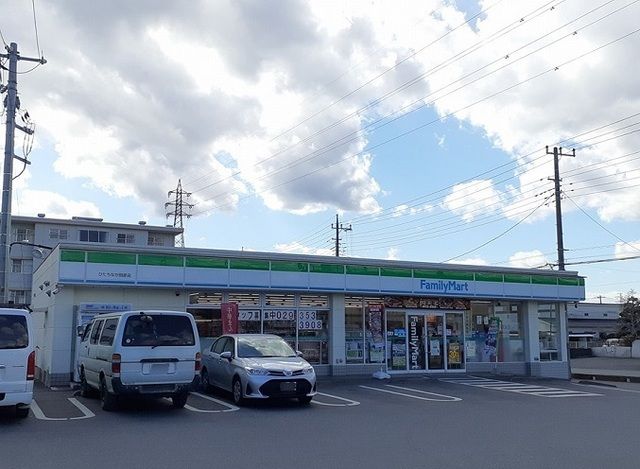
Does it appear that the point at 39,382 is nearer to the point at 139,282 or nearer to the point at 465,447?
the point at 139,282

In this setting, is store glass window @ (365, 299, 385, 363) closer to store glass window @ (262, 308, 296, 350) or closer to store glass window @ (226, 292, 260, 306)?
store glass window @ (262, 308, 296, 350)

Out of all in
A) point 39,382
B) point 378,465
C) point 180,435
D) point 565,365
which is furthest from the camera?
point 565,365

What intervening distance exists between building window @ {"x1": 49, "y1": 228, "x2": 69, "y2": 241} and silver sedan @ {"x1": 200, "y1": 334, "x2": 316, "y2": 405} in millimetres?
43652

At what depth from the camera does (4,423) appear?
11.4 m

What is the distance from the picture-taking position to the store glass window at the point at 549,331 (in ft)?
87.3

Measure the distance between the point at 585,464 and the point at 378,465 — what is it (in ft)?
8.89

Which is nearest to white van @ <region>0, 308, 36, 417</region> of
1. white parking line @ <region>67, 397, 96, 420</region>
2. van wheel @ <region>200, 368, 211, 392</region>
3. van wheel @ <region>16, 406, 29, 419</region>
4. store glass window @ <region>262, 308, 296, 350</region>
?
van wheel @ <region>16, 406, 29, 419</region>

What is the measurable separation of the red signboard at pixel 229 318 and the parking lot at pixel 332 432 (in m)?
3.88

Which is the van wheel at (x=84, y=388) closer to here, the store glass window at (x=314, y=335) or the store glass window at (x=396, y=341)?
the store glass window at (x=314, y=335)

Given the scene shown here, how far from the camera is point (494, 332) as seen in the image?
25.8m

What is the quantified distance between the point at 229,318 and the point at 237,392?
20.5 ft

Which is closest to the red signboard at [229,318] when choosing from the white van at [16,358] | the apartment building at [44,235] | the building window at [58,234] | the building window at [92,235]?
the white van at [16,358]

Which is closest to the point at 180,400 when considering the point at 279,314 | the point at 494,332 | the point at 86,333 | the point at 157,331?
the point at 157,331

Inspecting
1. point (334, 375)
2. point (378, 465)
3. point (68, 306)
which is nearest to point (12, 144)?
point (68, 306)
